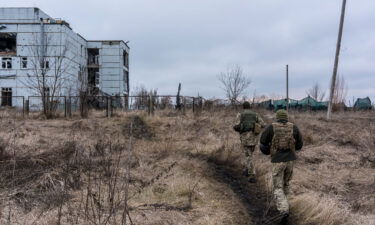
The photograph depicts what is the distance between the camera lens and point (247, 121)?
28.6 ft

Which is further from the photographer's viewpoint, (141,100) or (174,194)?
(141,100)

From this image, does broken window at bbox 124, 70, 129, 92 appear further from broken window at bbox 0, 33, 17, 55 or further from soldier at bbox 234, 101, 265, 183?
soldier at bbox 234, 101, 265, 183

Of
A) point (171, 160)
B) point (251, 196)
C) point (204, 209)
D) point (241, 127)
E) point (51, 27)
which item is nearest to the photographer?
point (204, 209)

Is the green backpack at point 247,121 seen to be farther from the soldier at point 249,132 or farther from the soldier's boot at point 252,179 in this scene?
the soldier's boot at point 252,179

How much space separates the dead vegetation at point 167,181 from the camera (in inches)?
182

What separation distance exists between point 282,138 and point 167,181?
2.68m

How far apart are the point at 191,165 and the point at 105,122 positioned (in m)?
8.11

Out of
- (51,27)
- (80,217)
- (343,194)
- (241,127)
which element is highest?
(51,27)

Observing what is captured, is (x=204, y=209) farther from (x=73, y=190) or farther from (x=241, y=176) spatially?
A: (x=241, y=176)

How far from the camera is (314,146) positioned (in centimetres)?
1287

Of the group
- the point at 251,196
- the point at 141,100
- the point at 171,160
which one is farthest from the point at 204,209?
the point at 141,100

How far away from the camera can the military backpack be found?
5.85 metres

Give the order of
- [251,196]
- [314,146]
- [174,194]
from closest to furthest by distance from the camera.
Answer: [174,194] → [251,196] → [314,146]

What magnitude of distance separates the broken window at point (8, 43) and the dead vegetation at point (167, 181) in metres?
32.2
